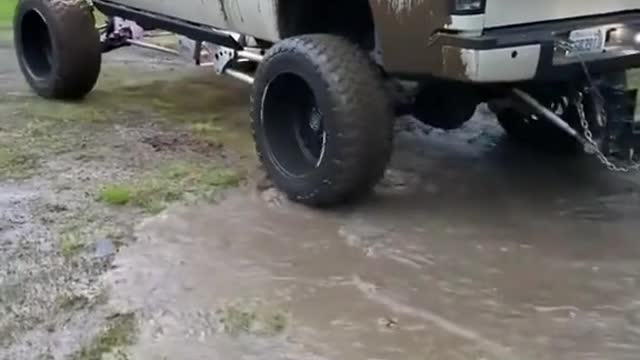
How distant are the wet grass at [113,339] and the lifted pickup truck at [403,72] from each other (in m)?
1.49

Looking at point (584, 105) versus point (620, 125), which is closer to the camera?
point (620, 125)

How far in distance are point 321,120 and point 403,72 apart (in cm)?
64

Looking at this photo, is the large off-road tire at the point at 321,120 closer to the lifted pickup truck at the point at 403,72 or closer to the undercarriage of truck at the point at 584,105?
the lifted pickup truck at the point at 403,72

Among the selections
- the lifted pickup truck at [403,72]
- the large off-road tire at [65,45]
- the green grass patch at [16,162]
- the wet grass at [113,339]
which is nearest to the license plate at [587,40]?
the lifted pickup truck at [403,72]

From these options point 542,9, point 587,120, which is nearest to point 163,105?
point 587,120

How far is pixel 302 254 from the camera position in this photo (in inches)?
196

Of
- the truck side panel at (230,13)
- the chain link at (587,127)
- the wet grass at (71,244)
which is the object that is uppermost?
the truck side panel at (230,13)

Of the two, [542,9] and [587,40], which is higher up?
[542,9]

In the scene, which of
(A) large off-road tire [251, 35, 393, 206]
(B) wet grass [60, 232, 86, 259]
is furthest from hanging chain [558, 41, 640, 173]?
(B) wet grass [60, 232, 86, 259]

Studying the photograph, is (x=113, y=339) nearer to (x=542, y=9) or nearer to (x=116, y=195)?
(x=116, y=195)

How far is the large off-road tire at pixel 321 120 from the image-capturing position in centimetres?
523

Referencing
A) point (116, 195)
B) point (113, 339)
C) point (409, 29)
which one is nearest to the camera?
point (113, 339)

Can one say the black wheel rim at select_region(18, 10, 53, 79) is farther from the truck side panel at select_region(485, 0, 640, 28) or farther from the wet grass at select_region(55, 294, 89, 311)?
the truck side panel at select_region(485, 0, 640, 28)

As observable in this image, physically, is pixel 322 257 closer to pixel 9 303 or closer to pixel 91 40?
pixel 9 303
